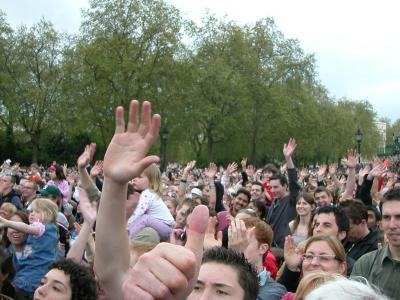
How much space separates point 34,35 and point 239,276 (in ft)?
150

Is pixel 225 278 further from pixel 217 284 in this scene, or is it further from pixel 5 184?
pixel 5 184

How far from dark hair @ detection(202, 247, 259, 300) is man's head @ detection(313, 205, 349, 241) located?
7.93 ft

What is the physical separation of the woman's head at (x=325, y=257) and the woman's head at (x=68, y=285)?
1.56m

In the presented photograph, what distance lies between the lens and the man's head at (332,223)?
203 inches

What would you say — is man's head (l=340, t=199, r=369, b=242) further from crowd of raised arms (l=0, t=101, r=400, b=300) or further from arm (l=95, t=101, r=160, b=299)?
arm (l=95, t=101, r=160, b=299)

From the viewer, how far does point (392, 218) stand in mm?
4188

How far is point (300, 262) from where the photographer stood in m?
4.48

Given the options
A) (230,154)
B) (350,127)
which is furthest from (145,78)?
(350,127)

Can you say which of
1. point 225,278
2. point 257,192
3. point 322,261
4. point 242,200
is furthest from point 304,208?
point 225,278

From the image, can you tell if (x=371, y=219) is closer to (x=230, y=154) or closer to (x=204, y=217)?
(x=204, y=217)

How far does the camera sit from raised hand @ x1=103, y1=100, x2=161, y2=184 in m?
2.02

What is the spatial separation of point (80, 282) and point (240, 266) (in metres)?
1.15

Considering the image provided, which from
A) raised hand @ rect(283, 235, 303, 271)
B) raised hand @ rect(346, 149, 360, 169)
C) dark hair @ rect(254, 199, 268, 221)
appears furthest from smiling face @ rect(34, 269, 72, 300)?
raised hand @ rect(346, 149, 360, 169)

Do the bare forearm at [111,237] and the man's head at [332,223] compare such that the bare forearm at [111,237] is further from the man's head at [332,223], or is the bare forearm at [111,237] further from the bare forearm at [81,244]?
the man's head at [332,223]
